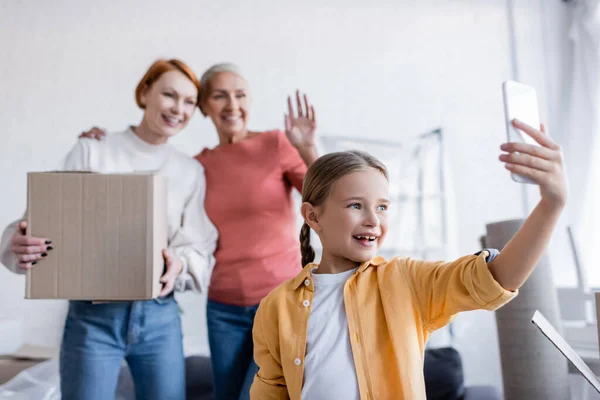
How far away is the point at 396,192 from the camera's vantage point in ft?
9.20

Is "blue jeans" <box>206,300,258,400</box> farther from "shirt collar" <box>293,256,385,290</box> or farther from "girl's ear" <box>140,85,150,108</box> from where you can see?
"girl's ear" <box>140,85,150,108</box>

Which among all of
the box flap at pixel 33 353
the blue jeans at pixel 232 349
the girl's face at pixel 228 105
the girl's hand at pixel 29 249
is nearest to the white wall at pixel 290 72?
the box flap at pixel 33 353

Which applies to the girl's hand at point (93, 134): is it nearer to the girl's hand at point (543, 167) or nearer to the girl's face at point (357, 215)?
the girl's face at point (357, 215)

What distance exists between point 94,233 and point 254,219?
1.49 ft

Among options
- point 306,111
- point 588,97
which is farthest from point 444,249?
point 306,111

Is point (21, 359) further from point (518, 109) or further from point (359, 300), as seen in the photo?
Result: point (518, 109)

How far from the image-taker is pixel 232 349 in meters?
1.66

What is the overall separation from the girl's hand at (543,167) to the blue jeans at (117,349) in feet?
3.25

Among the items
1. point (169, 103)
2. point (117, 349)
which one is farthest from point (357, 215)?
point (169, 103)

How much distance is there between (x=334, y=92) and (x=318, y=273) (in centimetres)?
161

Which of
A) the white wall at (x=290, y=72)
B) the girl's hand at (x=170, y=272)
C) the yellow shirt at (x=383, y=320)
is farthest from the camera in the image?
the white wall at (x=290, y=72)

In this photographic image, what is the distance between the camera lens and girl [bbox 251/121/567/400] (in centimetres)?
99

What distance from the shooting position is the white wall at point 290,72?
232cm

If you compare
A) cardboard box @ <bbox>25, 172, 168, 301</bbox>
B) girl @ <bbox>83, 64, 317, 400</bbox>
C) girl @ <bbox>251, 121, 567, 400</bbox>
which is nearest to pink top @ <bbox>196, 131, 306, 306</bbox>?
girl @ <bbox>83, 64, 317, 400</bbox>
